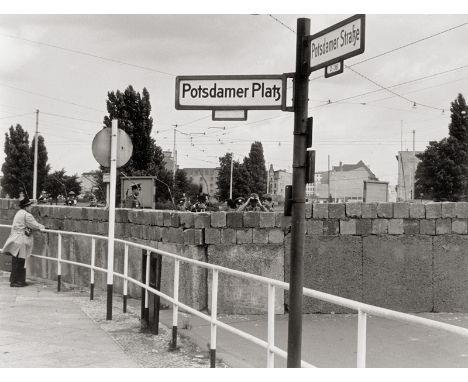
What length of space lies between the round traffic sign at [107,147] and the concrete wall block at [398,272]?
431 cm

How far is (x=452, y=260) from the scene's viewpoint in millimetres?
11234

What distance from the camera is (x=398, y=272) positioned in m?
11.2

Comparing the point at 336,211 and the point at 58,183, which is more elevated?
the point at 58,183

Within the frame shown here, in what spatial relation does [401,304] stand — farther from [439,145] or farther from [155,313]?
[439,145]

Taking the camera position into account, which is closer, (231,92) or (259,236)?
(231,92)

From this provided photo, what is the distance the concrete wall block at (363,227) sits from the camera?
434 inches

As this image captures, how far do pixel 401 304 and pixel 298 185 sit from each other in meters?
7.62

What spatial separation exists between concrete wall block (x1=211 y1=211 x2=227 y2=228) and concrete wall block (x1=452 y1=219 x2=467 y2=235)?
151 inches

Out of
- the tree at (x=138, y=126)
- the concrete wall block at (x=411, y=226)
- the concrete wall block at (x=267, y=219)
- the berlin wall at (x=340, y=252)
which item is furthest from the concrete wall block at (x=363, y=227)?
the tree at (x=138, y=126)

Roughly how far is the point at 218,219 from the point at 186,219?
1.65 ft

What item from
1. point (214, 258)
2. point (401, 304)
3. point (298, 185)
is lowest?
point (401, 304)

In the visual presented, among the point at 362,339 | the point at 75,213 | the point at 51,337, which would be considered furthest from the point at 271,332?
the point at 75,213

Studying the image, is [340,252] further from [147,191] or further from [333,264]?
[147,191]
